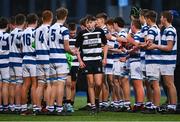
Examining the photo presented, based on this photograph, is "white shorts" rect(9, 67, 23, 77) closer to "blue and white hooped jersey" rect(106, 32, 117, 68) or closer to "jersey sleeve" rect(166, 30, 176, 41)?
"blue and white hooped jersey" rect(106, 32, 117, 68)

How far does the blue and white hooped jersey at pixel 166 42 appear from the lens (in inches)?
671

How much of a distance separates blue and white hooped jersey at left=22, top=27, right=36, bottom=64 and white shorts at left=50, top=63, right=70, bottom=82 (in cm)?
50

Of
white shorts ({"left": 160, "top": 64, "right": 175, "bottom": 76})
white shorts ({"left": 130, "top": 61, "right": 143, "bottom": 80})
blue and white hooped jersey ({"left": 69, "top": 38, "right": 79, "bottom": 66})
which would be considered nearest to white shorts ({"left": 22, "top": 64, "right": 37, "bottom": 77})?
blue and white hooped jersey ({"left": 69, "top": 38, "right": 79, "bottom": 66})

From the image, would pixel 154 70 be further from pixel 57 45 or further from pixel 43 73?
pixel 43 73


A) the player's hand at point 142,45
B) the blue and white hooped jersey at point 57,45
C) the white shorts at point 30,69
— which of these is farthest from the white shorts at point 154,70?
the white shorts at point 30,69

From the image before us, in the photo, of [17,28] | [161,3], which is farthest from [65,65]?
[161,3]

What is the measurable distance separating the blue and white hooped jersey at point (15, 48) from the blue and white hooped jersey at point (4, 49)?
0.39 feet

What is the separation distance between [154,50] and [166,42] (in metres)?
0.29

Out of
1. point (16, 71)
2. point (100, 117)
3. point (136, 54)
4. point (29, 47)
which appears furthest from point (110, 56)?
point (100, 117)

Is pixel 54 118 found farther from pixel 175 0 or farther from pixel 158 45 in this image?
pixel 175 0

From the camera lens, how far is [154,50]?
17203 mm

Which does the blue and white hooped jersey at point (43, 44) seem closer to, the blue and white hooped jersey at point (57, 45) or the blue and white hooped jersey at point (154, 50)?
the blue and white hooped jersey at point (57, 45)

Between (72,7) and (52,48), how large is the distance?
17.8 m

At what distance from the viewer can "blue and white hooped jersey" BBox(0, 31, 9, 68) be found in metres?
17.7
